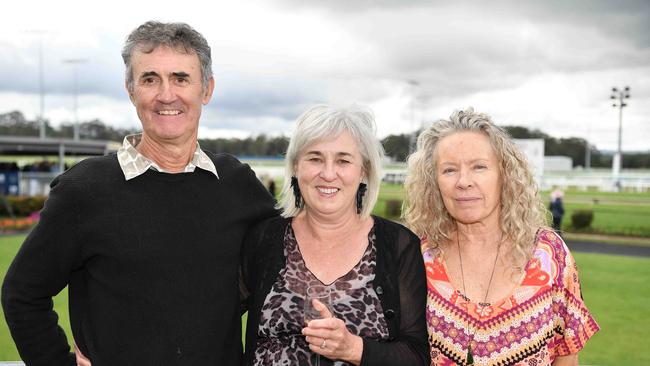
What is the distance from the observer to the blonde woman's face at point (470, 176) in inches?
111

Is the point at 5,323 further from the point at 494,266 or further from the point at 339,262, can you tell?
the point at 494,266

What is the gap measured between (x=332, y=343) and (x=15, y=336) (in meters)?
1.50

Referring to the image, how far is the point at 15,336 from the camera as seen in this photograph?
254cm

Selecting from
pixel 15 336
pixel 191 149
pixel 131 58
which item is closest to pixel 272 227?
pixel 191 149

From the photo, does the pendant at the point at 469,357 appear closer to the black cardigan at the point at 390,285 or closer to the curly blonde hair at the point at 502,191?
the black cardigan at the point at 390,285

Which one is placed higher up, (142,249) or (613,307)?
(142,249)

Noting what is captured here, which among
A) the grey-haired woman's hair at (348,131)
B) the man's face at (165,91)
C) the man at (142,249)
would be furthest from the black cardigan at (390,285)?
the man's face at (165,91)

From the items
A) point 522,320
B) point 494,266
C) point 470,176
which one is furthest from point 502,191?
point 522,320

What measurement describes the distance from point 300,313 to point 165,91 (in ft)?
4.01

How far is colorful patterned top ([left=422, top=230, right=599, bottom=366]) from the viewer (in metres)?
2.71

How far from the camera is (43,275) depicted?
7.96ft

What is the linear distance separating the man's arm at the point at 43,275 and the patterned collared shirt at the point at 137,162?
0.82 feet

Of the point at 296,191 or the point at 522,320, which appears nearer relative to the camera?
the point at 522,320

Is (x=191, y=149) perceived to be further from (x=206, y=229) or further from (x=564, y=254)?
(x=564, y=254)
